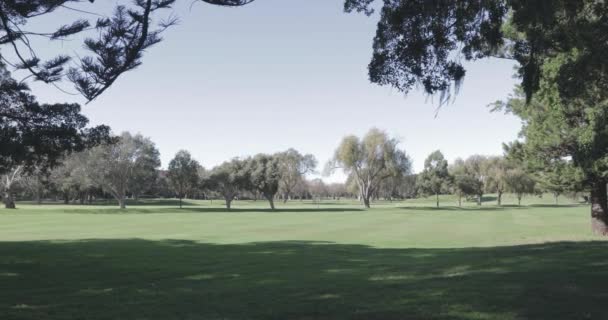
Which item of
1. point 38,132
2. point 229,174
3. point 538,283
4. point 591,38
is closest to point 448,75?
point 591,38

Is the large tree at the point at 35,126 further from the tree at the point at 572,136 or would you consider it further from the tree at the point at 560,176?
the tree at the point at 560,176

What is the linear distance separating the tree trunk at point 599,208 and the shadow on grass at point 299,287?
1511 cm

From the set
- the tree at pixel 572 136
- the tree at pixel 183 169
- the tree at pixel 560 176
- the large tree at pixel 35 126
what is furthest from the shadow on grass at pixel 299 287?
the tree at pixel 183 169

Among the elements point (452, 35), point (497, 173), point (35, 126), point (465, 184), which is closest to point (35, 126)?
point (35, 126)

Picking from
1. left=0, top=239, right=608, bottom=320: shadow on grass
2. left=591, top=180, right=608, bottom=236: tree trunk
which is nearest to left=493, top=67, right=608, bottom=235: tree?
left=591, top=180, right=608, bottom=236: tree trunk

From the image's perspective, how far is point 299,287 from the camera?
451 inches

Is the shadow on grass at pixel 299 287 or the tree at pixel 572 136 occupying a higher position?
the tree at pixel 572 136

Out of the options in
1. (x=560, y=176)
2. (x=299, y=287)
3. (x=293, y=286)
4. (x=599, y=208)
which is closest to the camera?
(x=299, y=287)

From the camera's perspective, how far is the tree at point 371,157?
8744 centimetres

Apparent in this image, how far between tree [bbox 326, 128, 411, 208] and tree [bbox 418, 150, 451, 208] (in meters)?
35.6

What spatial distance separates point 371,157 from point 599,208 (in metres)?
59.5

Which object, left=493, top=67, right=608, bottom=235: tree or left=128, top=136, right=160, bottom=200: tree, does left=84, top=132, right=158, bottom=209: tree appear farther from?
left=493, top=67, right=608, bottom=235: tree

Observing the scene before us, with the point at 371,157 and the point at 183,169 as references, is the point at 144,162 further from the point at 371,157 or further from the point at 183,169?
the point at 371,157

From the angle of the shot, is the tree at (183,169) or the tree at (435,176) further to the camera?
the tree at (435,176)
